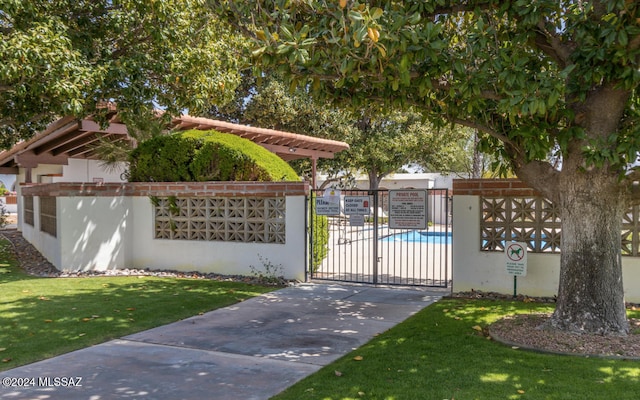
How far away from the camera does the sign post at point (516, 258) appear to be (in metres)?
8.16

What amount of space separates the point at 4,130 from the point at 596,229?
565 inches

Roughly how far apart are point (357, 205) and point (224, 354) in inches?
198

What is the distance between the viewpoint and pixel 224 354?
19.6ft

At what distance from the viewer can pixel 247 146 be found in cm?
1214

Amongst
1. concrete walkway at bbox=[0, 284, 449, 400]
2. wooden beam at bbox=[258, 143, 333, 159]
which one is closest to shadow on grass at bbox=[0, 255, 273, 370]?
concrete walkway at bbox=[0, 284, 449, 400]

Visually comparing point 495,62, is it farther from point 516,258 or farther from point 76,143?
point 76,143

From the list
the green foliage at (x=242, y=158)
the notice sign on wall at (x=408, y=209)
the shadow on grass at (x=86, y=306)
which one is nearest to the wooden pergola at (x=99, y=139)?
the green foliage at (x=242, y=158)

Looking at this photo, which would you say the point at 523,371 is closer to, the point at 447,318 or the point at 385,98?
the point at 447,318

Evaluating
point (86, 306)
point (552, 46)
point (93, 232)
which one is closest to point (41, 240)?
point (93, 232)

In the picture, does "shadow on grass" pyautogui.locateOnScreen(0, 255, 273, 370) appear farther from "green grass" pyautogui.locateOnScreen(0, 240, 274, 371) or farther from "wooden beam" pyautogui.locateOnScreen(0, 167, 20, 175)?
"wooden beam" pyautogui.locateOnScreen(0, 167, 20, 175)

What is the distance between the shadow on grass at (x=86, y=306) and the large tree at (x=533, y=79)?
12.9 feet

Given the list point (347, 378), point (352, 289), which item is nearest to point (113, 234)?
point (352, 289)

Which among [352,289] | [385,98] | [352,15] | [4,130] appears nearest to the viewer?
[352,15]

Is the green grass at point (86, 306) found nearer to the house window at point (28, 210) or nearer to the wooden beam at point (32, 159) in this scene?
the house window at point (28, 210)
